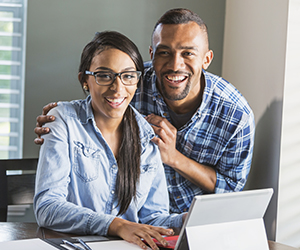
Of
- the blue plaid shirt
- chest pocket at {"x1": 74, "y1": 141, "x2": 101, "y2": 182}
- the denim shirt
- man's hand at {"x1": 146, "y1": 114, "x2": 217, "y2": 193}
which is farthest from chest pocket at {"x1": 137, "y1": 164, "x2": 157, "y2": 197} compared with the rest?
the blue plaid shirt

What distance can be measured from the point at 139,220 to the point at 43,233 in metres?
0.37

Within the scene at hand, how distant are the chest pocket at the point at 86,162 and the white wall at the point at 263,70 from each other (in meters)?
0.84

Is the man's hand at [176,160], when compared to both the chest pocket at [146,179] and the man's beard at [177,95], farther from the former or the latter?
the chest pocket at [146,179]

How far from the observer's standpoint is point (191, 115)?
176cm

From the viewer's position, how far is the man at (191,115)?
1.67m

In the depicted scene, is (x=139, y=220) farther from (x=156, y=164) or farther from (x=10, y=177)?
(x=10, y=177)

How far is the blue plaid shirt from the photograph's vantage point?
1726mm

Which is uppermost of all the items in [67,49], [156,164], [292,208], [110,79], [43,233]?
[67,49]

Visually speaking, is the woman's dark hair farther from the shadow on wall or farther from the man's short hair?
the shadow on wall

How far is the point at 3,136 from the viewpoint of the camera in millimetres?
2277

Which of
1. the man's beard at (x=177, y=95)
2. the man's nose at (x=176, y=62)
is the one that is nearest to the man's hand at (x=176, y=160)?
the man's beard at (x=177, y=95)

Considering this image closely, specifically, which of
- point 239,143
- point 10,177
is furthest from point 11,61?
point 239,143

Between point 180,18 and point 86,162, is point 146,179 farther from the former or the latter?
point 180,18

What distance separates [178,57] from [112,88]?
1.59 feet
